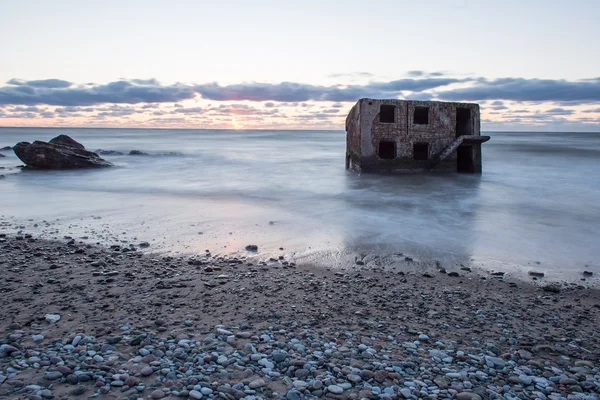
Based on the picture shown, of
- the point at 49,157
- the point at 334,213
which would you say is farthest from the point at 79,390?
the point at 49,157

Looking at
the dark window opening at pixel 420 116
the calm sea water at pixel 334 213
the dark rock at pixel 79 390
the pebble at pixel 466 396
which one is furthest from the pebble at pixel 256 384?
the dark window opening at pixel 420 116

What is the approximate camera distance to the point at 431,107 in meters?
17.4

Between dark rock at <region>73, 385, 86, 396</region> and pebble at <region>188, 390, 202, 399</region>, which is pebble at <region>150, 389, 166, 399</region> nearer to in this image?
pebble at <region>188, 390, 202, 399</region>

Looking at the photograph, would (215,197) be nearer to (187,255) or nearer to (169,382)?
(187,255)

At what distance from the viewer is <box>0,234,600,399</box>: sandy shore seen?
3.02m

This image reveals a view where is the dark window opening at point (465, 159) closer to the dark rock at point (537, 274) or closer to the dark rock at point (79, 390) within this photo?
the dark rock at point (537, 274)

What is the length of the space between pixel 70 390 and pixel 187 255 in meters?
3.60

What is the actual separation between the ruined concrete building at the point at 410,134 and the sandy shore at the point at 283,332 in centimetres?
1204

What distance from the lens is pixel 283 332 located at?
151 inches

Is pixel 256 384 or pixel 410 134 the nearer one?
pixel 256 384

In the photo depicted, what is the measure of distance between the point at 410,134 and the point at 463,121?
345 centimetres

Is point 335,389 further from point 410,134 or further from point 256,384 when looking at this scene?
point 410,134

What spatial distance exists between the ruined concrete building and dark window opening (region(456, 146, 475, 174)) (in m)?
1.45

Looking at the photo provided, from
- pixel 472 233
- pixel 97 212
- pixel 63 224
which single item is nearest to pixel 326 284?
pixel 472 233
